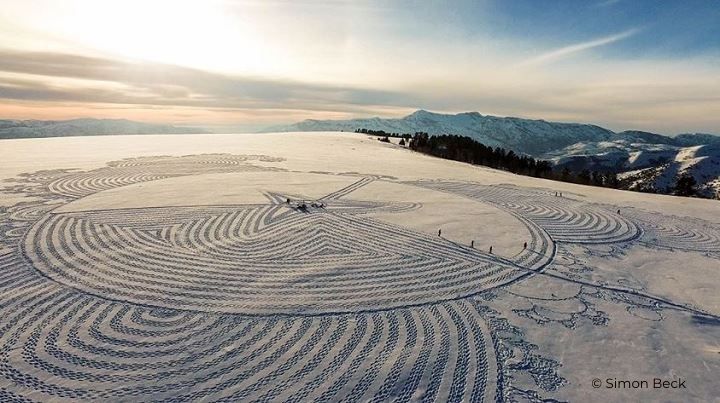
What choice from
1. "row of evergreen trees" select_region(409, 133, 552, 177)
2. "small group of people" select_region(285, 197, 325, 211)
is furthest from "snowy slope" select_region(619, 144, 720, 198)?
"small group of people" select_region(285, 197, 325, 211)

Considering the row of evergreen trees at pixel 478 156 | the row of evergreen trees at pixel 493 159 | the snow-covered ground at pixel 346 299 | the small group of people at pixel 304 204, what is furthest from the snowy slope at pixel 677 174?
the small group of people at pixel 304 204

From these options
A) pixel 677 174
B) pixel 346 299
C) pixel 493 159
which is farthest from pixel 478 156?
pixel 677 174

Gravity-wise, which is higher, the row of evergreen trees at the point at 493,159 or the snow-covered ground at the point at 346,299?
the row of evergreen trees at the point at 493,159

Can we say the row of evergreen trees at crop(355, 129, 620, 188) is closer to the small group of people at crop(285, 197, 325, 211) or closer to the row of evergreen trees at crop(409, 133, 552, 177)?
the row of evergreen trees at crop(409, 133, 552, 177)

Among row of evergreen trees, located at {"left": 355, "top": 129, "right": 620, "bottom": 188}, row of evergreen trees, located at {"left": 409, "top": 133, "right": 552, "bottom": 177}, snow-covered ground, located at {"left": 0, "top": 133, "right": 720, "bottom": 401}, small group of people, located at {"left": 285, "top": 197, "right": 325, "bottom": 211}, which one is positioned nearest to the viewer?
snow-covered ground, located at {"left": 0, "top": 133, "right": 720, "bottom": 401}

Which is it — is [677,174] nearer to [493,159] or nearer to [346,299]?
[493,159]

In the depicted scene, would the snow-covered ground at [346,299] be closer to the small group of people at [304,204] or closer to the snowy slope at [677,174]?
the small group of people at [304,204]

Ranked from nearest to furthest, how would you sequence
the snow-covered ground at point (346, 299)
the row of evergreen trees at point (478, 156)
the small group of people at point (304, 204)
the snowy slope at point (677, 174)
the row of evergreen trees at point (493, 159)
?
the snow-covered ground at point (346, 299) → the small group of people at point (304, 204) → the row of evergreen trees at point (493, 159) → the row of evergreen trees at point (478, 156) → the snowy slope at point (677, 174)

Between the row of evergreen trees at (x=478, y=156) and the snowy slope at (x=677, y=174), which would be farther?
the snowy slope at (x=677, y=174)
